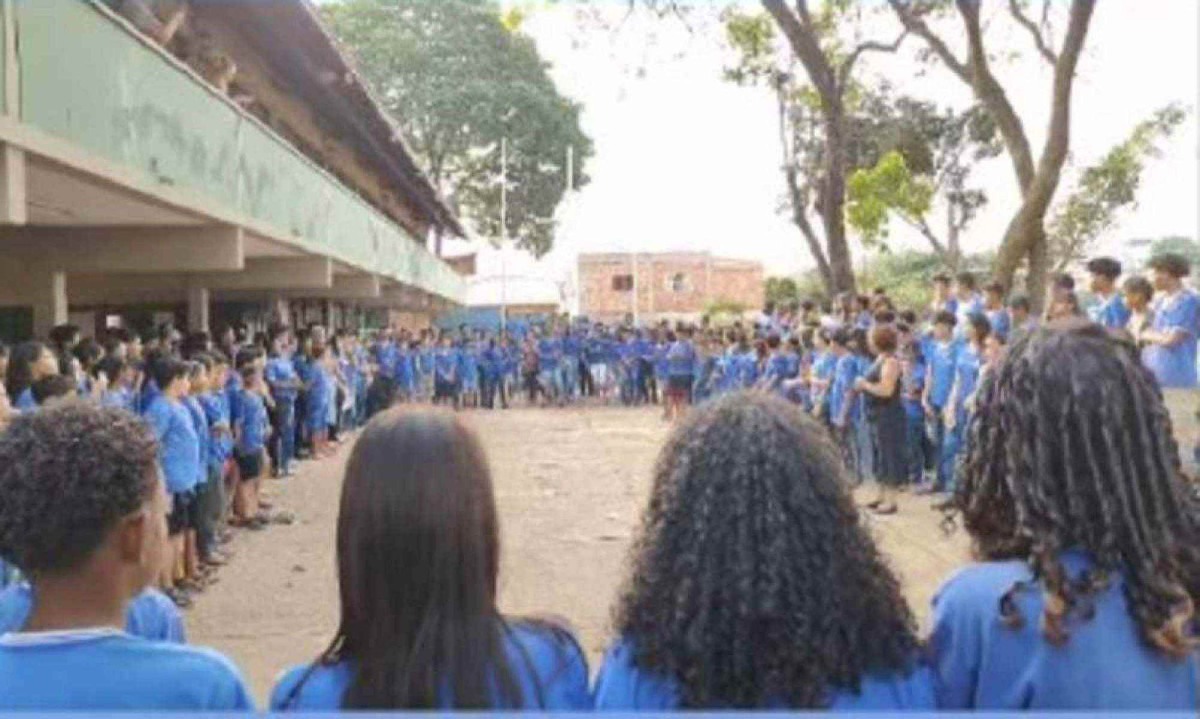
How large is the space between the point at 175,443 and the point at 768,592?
23.1 feet

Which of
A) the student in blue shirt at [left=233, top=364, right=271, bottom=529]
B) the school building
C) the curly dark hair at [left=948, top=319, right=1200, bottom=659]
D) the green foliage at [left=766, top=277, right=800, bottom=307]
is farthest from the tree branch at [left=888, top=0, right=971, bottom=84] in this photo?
the green foliage at [left=766, top=277, right=800, bottom=307]

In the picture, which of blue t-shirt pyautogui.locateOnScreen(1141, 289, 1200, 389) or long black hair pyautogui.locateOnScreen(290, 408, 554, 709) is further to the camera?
blue t-shirt pyautogui.locateOnScreen(1141, 289, 1200, 389)

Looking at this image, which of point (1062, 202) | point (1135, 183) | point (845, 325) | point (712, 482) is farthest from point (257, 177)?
point (1062, 202)

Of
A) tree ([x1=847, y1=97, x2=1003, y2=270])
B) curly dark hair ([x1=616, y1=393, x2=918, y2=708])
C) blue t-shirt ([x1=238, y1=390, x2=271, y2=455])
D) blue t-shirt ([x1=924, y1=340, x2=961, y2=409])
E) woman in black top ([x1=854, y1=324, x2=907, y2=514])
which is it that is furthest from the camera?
tree ([x1=847, y1=97, x2=1003, y2=270])

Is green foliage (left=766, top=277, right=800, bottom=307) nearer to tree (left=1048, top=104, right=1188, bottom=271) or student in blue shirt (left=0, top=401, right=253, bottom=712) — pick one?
tree (left=1048, top=104, right=1188, bottom=271)

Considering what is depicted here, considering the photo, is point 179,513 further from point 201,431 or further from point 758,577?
point 758,577

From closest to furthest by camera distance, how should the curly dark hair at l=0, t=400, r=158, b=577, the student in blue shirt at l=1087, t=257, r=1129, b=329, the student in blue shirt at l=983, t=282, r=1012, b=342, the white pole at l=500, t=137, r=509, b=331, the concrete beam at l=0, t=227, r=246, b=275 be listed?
1. the curly dark hair at l=0, t=400, r=158, b=577
2. the student in blue shirt at l=1087, t=257, r=1129, b=329
3. the concrete beam at l=0, t=227, r=246, b=275
4. the student in blue shirt at l=983, t=282, r=1012, b=342
5. the white pole at l=500, t=137, r=509, b=331

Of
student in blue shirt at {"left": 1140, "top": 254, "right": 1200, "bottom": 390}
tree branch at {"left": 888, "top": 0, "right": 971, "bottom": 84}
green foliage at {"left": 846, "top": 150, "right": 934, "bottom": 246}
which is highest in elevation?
tree branch at {"left": 888, "top": 0, "right": 971, "bottom": 84}

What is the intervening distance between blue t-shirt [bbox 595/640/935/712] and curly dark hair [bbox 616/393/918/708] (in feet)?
0.05

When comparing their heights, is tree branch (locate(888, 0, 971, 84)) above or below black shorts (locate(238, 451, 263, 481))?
above

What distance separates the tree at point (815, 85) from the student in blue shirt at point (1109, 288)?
22.4ft

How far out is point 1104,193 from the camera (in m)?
29.8

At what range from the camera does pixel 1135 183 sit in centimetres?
2898

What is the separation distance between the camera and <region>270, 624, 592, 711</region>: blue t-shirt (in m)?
2.27
